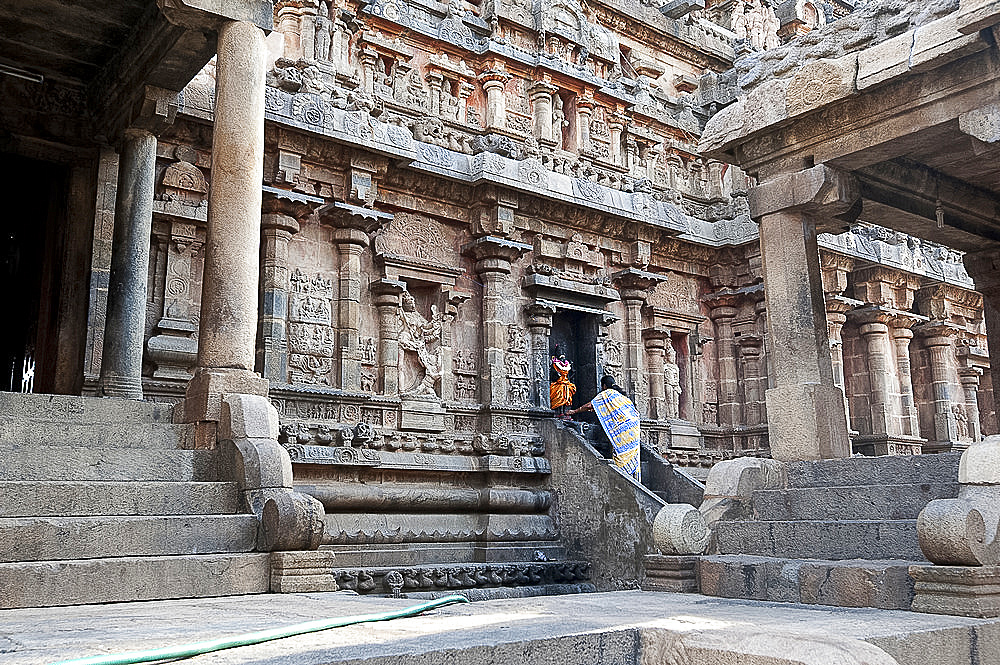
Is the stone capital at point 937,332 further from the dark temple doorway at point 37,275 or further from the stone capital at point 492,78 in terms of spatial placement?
the dark temple doorway at point 37,275

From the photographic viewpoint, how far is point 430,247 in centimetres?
1312

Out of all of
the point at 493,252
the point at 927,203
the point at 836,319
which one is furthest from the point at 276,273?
the point at 836,319

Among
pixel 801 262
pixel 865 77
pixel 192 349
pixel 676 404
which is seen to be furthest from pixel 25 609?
pixel 676 404

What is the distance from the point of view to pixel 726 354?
1756 cm

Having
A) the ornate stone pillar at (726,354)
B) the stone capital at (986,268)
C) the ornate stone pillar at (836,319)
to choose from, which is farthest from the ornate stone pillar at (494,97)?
the ornate stone pillar at (836,319)

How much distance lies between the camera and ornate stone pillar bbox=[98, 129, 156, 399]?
30.6ft

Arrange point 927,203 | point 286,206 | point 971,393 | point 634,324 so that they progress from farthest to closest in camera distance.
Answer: point 971,393 < point 634,324 < point 286,206 < point 927,203

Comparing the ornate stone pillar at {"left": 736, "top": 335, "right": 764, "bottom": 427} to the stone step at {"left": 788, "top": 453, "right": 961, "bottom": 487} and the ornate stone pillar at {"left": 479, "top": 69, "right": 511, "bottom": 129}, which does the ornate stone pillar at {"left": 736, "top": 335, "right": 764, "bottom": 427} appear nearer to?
the ornate stone pillar at {"left": 479, "top": 69, "right": 511, "bottom": 129}

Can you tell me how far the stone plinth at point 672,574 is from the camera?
6.18 metres

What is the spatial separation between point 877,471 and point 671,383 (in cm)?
959

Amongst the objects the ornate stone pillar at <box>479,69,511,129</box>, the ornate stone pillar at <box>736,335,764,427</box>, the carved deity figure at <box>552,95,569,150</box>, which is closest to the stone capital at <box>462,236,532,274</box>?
the ornate stone pillar at <box>479,69,511,129</box>

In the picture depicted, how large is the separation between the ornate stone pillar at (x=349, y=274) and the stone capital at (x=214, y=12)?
397 centimetres

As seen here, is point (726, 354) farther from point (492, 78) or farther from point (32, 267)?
point (32, 267)

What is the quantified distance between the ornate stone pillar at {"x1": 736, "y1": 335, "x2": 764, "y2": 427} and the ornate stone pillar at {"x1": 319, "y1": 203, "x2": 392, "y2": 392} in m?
8.58
